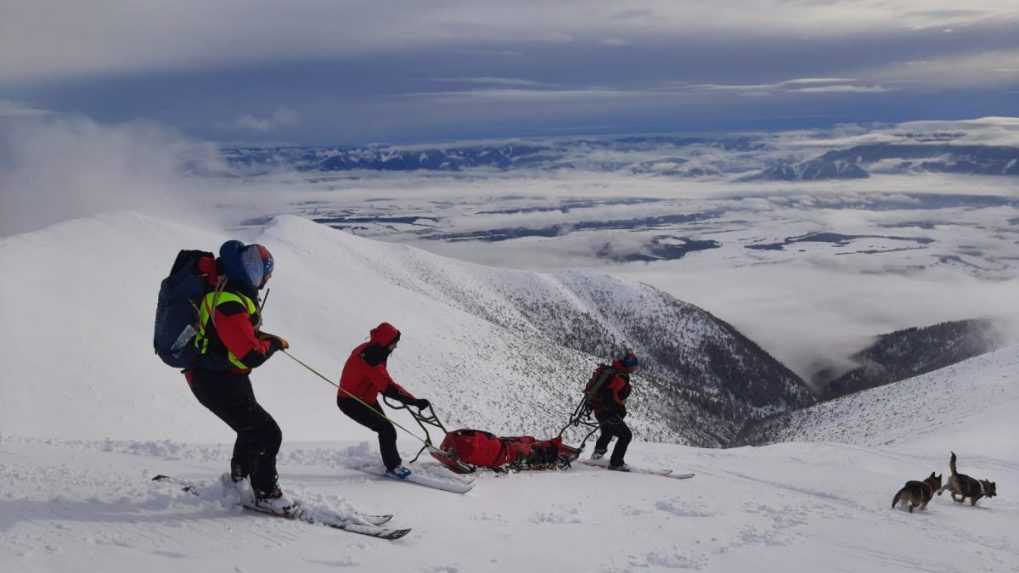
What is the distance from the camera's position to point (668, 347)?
607 feet

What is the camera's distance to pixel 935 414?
182ft

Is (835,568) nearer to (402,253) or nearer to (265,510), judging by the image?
(265,510)

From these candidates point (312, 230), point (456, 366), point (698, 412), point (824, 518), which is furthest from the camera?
point (698, 412)

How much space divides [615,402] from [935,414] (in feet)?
165

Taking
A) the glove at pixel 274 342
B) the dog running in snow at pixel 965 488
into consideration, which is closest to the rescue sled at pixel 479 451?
the glove at pixel 274 342

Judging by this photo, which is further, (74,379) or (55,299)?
(55,299)

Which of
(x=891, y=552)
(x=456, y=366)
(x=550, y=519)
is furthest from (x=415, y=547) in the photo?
(x=456, y=366)

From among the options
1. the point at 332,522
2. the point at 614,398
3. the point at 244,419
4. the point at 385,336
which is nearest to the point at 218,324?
the point at 244,419

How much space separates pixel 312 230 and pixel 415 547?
10250 centimetres

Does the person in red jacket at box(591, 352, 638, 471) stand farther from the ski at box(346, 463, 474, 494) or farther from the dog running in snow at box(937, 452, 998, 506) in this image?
the dog running in snow at box(937, 452, 998, 506)

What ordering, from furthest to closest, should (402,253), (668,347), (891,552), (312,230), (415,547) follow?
1. (668,347)
2. (402,253)
3. (312,230)
4. (891,552)
5. (415,547)

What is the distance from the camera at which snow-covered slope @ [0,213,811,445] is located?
3025cm

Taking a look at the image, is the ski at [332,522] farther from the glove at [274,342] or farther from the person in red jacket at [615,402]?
the person in red jacket at [615,402]

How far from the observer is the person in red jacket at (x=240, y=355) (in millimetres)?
7219
